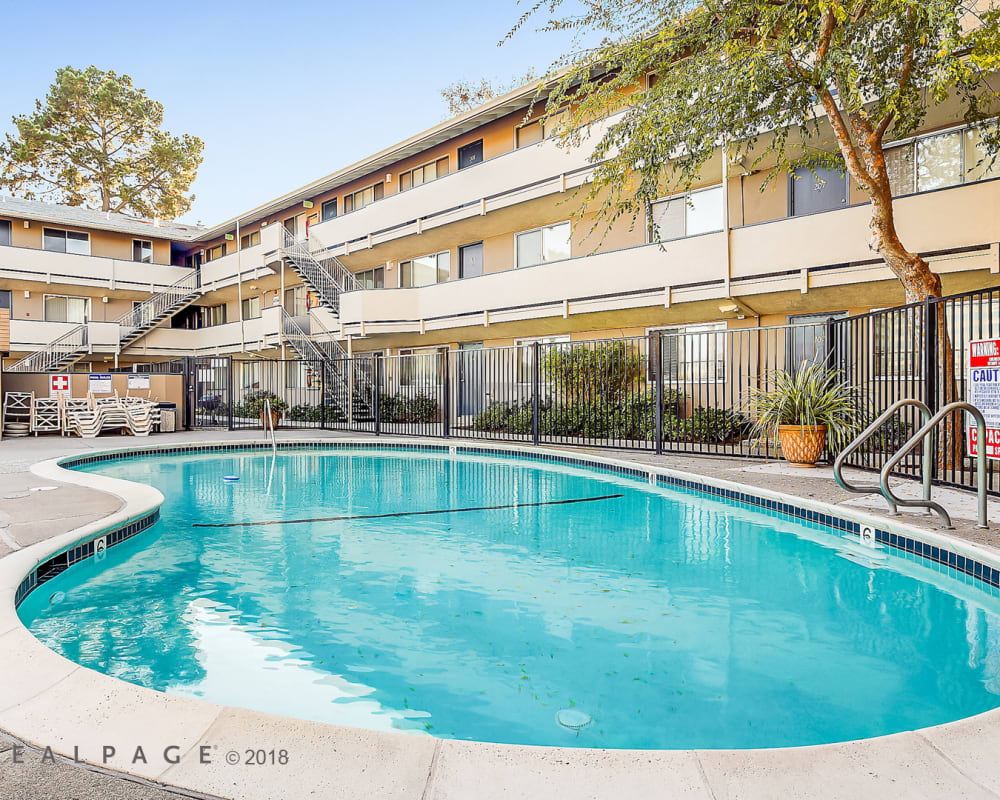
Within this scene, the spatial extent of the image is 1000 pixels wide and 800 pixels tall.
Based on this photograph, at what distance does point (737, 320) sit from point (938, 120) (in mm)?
5062

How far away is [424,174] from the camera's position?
21031 mm

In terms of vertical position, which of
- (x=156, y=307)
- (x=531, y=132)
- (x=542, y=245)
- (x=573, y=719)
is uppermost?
(x=531, y=132)

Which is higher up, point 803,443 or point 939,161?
point 939,161

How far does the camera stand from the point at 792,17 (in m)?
8.25

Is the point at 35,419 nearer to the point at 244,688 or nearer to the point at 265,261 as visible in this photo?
the point at 265,261

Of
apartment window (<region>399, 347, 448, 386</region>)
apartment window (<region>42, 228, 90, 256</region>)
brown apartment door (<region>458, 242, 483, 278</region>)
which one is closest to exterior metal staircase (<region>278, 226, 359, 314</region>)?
apartment window (<region>399, 347, 448, 386</region>)

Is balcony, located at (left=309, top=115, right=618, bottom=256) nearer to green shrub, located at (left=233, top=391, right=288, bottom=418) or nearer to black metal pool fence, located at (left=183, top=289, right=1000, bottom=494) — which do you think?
black metal pool fence, located at (left=183, top=289, right=1000, bottom=494)

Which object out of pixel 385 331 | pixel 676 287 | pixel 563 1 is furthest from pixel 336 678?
pixel 385 331

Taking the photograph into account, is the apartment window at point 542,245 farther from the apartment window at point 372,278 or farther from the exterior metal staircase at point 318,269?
the exterior metal staircase at point 318,269

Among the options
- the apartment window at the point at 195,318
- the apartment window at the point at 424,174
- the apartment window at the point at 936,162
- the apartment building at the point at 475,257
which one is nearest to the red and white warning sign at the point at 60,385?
the apartment building at the point at 475,257

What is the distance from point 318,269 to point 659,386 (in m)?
15.7

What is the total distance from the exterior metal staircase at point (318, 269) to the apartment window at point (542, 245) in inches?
269

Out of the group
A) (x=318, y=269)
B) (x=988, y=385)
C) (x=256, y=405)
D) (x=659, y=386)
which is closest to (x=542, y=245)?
(x=659, y=386)

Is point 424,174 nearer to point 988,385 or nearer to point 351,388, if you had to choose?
point 351,388
